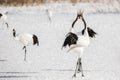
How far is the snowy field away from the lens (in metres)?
4.21

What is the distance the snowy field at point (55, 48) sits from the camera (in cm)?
421

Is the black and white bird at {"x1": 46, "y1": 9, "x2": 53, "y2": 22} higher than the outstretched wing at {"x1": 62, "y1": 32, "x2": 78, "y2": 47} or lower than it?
higher

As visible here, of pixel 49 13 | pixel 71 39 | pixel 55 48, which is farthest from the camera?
pixel 49 13

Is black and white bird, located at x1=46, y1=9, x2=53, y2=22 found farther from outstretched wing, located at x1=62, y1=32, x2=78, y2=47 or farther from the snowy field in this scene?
outstretched wing, located at x1=62, y1=32, x2=78, y2=47

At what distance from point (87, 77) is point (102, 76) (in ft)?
0.46

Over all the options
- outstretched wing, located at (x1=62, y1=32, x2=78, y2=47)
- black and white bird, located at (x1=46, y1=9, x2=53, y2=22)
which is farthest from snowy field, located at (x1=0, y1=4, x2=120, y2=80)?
outstretched wing, located at (x1=62, y1=32, x2=78, y2=47)

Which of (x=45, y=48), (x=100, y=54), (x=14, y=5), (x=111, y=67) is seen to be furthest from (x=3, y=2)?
(x=111, y=67)

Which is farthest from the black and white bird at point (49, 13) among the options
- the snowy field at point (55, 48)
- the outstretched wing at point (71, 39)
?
the outstretched wing at point (71, 39)

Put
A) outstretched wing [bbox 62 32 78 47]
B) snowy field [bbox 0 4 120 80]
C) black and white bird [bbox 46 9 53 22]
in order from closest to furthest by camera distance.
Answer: outstretched wing [bbox 62 32 78 47]
snowy field [bbox 0 4 120 80]
black and white bird [bbox 46 9 53 22]

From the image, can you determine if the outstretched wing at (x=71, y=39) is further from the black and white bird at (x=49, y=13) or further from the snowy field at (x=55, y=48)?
the black and white bird at (x=49, y=13)

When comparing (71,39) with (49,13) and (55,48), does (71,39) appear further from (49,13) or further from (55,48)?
(49,13)

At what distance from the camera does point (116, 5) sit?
860cm

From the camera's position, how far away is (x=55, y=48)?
17.8 feet

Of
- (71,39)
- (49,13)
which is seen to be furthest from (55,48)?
(49,13)
